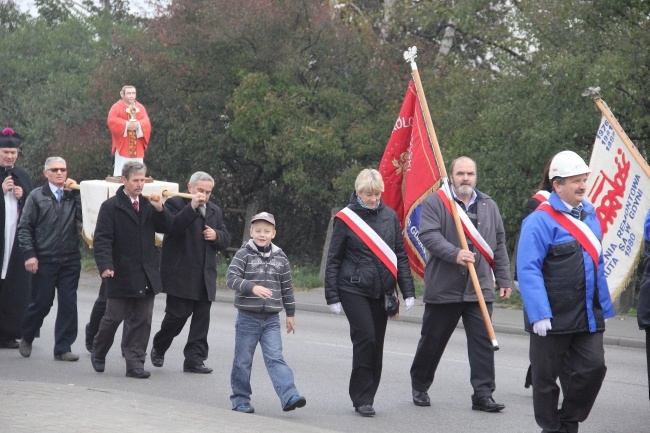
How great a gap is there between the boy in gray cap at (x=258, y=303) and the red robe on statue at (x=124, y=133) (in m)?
5.71

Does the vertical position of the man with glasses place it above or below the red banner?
below

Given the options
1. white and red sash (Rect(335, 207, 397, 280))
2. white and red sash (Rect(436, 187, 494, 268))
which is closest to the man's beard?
white and red sash (Rect(436, 187, 494, 268))

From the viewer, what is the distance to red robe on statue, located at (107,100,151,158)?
14773 millimetres

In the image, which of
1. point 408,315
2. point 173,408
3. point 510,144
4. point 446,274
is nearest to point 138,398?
point 173,408

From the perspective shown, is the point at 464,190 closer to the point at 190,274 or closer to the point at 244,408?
the point at 244,408

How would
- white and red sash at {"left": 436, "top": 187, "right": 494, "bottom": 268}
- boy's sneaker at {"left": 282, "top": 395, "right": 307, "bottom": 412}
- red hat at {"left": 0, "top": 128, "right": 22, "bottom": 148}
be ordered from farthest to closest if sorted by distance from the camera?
red hat at {"left": 0, "top": 128, "right": 22, "bottom": 148} → white and red sash at {"left": 436, "top": 187, "right": 494, "bottom": 268} → boy's sneaker at {"left": 282, "top": 395, "right": 307, "bottom": 412}

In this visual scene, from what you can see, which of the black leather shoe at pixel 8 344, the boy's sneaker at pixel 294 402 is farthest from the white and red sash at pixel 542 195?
the black leather shoe at pixel 8 344

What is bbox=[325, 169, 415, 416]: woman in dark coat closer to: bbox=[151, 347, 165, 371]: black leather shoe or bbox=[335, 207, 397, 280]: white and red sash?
bbox=[335, 207, 397, 280]: white and red sash

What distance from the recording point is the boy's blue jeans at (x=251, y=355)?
9.24 metres

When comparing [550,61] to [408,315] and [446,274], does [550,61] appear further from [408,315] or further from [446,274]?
[446,274]

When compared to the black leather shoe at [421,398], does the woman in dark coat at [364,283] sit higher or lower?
higher

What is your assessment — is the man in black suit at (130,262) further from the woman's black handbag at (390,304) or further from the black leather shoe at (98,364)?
the woman's black handbag at (390,304)

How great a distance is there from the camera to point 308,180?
898 inches

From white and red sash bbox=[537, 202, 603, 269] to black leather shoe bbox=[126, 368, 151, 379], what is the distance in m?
4.54
